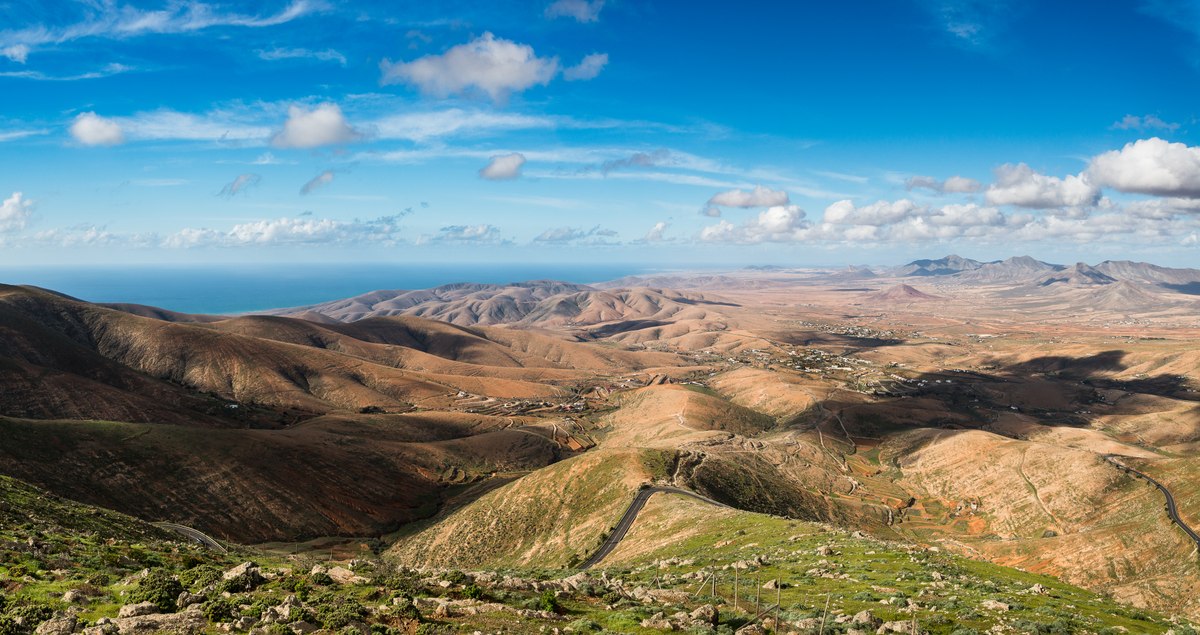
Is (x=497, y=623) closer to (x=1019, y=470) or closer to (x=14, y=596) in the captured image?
(x=14, y=596)

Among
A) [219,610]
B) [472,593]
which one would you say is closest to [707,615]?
[472,593]

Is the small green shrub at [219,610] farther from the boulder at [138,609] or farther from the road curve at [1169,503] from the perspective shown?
the road curve at [1169,503]

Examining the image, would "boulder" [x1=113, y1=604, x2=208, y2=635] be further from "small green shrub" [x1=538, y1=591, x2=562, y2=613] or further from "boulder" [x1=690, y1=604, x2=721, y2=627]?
"boulder" [x1=690, y1=604, x2=721, y2=627]

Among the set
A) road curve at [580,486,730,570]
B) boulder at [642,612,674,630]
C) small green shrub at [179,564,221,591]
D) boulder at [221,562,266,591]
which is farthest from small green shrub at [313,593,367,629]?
road curve at [580,486,730,570]

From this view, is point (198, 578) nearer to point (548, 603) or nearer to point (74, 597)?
point (74, 597)

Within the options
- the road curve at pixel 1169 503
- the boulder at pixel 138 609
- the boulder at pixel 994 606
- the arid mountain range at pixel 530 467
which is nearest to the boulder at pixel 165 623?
the boulder at pixel 138 609
